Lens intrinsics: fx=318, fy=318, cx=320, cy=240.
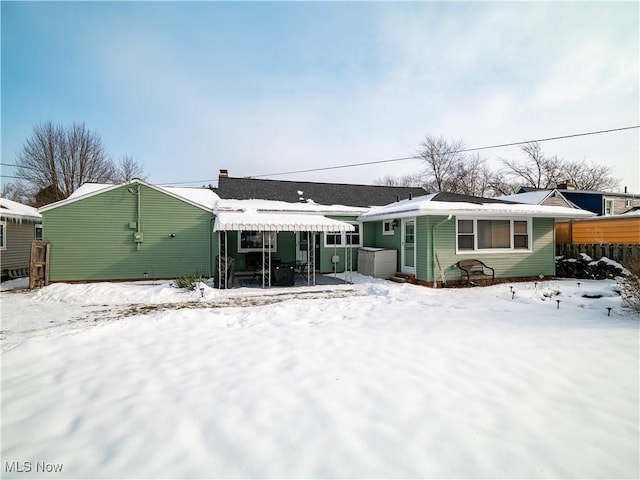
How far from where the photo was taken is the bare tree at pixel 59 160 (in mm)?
24953

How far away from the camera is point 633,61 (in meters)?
9.73

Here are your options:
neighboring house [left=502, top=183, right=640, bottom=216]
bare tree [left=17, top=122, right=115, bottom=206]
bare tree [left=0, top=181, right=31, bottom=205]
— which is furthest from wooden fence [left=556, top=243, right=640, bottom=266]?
bare tree [left=0, top=181, right=31, bottom=205]

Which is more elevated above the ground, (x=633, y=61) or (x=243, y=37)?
(x=243, y=37)

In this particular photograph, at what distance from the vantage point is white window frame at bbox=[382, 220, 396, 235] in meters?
13.1

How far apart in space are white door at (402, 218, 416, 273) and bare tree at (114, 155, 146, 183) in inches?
1092

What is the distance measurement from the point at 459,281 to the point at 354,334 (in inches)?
273

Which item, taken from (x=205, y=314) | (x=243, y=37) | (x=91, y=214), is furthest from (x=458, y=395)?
(x=91, y=214)

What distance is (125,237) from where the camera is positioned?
11.9 m

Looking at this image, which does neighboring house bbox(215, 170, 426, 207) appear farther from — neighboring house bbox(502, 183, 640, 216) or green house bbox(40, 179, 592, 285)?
neighboring house bbox(502, 183, 640, 216)

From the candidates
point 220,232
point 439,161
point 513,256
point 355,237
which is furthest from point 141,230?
point 439,161

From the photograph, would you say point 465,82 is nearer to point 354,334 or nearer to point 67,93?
point 354,334

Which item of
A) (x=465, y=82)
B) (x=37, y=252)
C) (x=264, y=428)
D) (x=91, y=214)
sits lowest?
(x=264, y=428)

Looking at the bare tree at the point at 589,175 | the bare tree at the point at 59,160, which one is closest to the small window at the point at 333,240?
the bare tree at the point at 59,160

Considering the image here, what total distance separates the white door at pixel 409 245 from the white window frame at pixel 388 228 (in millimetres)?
814
